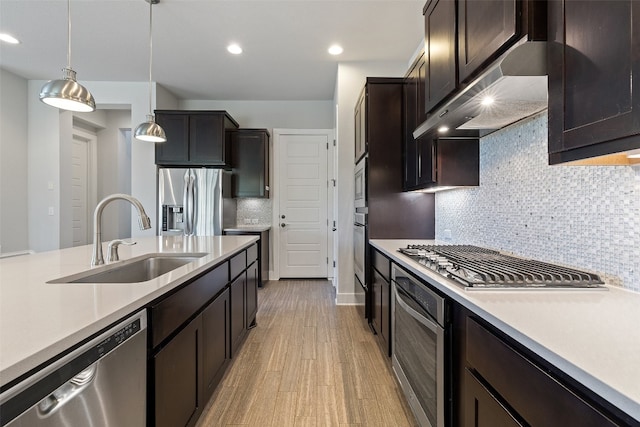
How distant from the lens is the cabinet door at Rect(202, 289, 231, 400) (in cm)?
161

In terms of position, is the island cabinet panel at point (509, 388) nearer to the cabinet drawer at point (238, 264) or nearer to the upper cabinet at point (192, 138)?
the cabinet drawer at point (238, 264)

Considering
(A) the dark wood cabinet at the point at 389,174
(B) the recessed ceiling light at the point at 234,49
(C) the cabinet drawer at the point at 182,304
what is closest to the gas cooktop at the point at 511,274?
(C) the cabinet drawer at the point at 182,304

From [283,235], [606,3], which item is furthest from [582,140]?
[283,235]

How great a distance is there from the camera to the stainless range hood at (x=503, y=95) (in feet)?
3.22

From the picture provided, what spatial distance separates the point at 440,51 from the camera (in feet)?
5.42

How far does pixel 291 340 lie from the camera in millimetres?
2652

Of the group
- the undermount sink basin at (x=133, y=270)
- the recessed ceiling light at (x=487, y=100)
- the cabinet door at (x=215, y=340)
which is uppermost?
the recessed ceiling light at (x=487, y=100)

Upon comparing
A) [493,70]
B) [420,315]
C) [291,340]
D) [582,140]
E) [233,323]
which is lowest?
[291,340]


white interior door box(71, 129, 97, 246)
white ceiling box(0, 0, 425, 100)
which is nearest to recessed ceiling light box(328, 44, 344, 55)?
white ceiling box(0, 0, 425, 100)

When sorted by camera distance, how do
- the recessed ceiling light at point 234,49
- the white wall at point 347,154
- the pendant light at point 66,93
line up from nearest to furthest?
the pendant light at point 66,93, the recessed ceiling light at point 234,49, the white wall at point 347,154

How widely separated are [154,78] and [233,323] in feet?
12.7

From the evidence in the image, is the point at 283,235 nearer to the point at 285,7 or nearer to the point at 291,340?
the point at 291,340

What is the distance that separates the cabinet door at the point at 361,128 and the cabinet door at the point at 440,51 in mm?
1118

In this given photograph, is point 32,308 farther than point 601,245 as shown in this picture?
No
